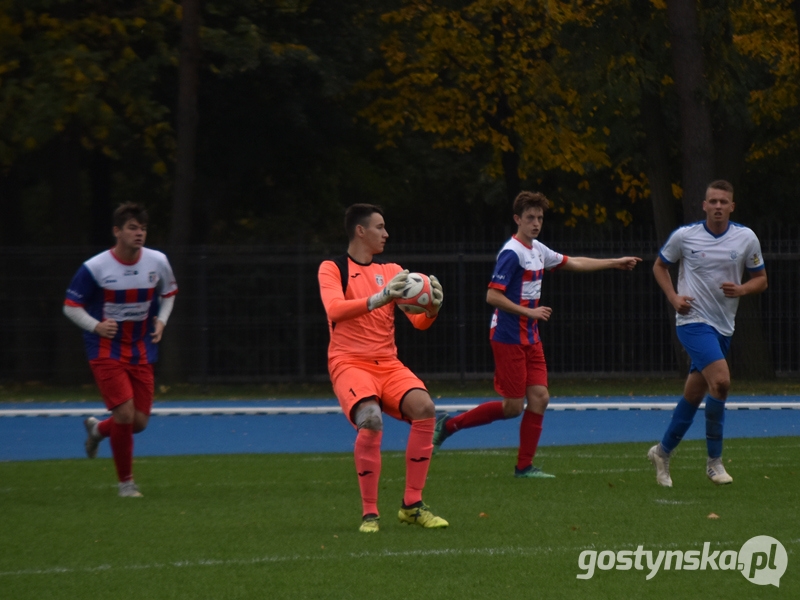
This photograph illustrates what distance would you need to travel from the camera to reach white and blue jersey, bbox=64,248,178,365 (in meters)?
9.36

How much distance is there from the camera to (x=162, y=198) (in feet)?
101

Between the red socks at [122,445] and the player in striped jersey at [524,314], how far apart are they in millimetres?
2811

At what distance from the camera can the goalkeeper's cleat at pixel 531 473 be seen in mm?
9992

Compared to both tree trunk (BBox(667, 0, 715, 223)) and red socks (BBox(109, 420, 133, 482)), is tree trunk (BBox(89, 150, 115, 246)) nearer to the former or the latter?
tree trunk (BBox(667, 0, 715, 223))

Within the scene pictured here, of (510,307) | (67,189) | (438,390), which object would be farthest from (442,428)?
(67,189)

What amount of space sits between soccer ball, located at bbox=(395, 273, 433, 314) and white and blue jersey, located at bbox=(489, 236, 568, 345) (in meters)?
2.41

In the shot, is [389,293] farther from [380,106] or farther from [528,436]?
[380,106]

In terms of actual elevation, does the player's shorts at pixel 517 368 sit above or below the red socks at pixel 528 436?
above

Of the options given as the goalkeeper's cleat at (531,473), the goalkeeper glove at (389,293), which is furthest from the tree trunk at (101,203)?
the goalkeeper glove at (389,293)

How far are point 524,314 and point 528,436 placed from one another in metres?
1.05

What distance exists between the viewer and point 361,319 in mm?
7688

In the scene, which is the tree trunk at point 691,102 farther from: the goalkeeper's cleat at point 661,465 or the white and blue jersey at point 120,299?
the white and blue jersey at point 120,299

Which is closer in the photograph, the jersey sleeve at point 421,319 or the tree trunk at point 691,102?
→ the jersey sleeve at point 421,319

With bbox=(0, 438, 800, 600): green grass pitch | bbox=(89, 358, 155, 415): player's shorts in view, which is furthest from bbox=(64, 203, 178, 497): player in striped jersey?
bbox=(0, 438, 800, 600): green grass pitch
